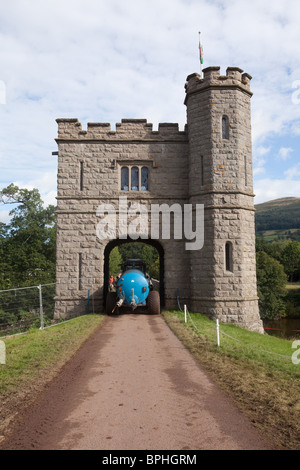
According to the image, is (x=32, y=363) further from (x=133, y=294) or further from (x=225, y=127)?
(x=225, y=127)

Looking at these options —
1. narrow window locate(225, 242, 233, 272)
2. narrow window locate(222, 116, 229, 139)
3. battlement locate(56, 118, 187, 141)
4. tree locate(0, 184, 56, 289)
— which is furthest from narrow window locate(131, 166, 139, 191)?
tree locate(0, 184, 56, 289)

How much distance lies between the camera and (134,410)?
5.34 meters

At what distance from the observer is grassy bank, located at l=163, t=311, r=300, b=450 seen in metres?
4.77

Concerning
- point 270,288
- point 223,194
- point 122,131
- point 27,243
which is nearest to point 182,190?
point 223,194

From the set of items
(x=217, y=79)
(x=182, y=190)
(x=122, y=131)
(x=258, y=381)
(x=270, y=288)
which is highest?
(x=217, y=79)

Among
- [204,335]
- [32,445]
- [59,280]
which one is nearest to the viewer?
[32,445]

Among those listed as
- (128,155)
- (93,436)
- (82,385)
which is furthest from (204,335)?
(128,155)

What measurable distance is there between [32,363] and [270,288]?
4257cm

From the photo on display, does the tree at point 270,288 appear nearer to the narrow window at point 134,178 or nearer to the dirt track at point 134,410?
the narrow window at point 134,178

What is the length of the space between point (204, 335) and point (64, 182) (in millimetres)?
10567

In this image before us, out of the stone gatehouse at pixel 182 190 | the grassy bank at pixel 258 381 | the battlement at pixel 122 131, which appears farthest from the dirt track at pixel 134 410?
the battlement at pixel 122 131

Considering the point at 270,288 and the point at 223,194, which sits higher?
the point at 223,194

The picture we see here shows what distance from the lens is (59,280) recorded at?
16672 mm
